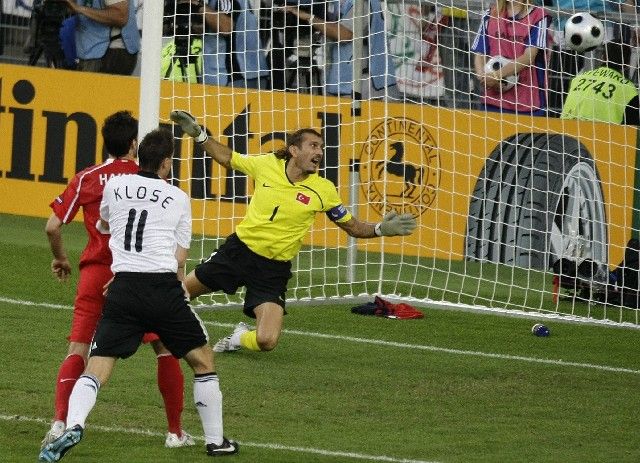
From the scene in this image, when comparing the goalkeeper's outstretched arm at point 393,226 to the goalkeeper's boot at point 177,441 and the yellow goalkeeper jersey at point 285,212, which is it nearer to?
the yellow goalkeeper jersey at point 285,212

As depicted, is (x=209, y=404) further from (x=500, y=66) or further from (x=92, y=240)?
(x=500, y=66)

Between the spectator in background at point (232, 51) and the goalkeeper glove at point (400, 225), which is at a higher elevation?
the spectator in background at point (232, 51)

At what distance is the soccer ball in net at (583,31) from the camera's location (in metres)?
14.9

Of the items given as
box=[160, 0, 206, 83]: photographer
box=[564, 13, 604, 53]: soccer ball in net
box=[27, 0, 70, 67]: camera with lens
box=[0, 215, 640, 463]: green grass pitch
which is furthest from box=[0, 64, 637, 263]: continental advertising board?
box=[27, 0, 70, 67]: camera with lens

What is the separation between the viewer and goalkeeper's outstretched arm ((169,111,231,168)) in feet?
33.8

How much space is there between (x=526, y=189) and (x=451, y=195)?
906 millimetres

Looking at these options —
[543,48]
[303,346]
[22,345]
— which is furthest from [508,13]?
[22,345]

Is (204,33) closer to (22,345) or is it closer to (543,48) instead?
(543,48)

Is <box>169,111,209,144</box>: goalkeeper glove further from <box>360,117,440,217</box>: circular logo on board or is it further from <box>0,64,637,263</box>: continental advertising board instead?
<box>360,117,440,217</box>: circular logo on board

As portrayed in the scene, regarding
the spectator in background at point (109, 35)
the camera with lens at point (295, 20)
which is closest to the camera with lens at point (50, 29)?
the spectator in background at point (109, 35)

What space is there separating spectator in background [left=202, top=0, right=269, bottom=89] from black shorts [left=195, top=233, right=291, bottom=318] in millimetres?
4154

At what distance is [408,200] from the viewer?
608 inches

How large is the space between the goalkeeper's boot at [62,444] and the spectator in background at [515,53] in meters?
8.50

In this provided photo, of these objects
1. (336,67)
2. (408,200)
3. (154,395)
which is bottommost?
(154,395)
